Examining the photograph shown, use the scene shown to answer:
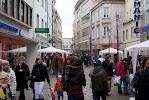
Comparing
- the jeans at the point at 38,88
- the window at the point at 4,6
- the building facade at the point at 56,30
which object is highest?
the building facade at the point at 56,30

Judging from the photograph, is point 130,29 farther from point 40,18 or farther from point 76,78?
point 76,78

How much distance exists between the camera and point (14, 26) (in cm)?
2020

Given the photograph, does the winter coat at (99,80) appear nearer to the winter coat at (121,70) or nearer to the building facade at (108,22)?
the winter coat at (121,70)

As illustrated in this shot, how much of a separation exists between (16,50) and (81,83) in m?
15.3

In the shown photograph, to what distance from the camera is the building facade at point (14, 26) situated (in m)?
17.6

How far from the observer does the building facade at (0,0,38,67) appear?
17.6 metres

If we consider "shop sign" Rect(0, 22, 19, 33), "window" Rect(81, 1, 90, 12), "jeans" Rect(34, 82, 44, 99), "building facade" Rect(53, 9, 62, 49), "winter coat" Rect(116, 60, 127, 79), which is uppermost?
"window" Rect(81, 1, 90, 12)

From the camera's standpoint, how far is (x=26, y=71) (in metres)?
11.9

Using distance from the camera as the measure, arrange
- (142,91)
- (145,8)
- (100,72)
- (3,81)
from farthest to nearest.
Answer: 1. (145,8)
2. (100,72)
3. (3,81)
4. (142,91)

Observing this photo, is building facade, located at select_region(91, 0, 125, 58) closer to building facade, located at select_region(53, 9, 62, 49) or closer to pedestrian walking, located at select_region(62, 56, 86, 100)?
building facade, located at select_region(53, 9, 62, 49)

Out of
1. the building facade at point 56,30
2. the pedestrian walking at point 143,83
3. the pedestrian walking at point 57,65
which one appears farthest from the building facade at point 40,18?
the pedestrian walking at point 143,83

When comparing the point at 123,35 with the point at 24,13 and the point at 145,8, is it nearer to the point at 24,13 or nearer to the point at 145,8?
the point at 145,8

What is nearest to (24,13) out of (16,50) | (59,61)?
(16,50)

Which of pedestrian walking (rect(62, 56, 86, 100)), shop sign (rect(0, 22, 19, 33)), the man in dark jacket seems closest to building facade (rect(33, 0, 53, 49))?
shop sign (rect(0, 22, 19, 33))
